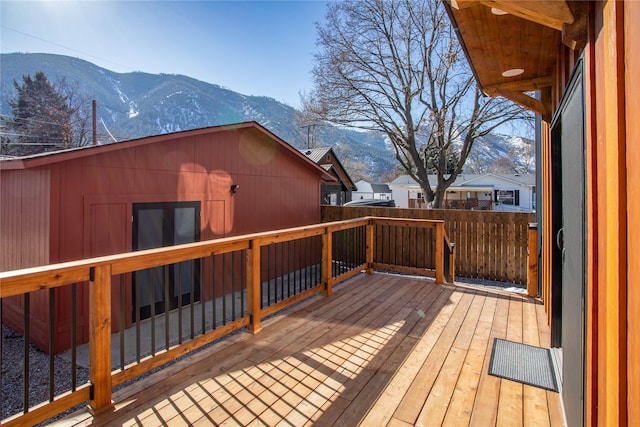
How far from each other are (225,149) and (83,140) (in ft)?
75.7

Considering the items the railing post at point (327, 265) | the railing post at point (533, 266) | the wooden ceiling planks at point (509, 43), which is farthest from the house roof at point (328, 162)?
the wooden ceiling planks at point (509, 43)

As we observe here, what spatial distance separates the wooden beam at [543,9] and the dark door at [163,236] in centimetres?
505

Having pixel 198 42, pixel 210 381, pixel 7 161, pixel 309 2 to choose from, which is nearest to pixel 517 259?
pixel 210 381

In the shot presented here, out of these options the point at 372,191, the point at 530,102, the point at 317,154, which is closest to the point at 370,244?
the point at 530,102

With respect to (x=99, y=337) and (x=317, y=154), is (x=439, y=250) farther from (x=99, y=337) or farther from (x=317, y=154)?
(x=317, y=154)

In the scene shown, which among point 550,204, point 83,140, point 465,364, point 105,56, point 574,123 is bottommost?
point 465,364

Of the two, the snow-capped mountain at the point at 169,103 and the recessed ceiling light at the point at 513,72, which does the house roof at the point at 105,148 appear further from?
the snow-capped mountain at the point at 169,103

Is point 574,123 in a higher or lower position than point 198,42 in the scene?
lower

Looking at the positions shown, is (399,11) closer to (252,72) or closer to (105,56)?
(252,72)

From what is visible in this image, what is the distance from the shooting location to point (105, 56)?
24641 mm

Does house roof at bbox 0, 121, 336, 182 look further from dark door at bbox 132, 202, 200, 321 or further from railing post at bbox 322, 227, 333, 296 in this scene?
railing post at bbox 322, 227, 333, 296

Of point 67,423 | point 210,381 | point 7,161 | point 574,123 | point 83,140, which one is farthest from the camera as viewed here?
point 83,140

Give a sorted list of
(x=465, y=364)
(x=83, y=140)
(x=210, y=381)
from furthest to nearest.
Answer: (x=83, y=140) → (x=465, y=364) → (x=210, y=381)

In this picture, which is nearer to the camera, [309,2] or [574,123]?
[574,123]
